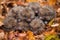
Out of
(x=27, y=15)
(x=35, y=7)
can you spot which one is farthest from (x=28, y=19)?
(x=35, y=7)

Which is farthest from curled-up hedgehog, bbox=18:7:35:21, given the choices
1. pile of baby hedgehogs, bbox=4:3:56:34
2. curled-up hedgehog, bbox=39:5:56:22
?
curled-up hedgehog, bbox=39:5:56:22

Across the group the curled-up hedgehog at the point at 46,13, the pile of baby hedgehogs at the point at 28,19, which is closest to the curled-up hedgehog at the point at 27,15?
the pile of baby hedgehogs at the point at 28,19

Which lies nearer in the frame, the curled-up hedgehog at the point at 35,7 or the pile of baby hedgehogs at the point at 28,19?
the pile of baby hedgehogs at the point at 28,19

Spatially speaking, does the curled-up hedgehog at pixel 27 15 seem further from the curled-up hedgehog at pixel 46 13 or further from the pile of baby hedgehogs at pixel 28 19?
the curled-up hedgehog at pixel 46 13

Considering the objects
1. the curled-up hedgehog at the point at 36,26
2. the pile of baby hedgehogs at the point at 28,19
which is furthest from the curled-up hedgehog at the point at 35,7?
the curled-up hedgehog at the point at 36,26

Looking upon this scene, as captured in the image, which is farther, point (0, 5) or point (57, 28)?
point (0, 5)

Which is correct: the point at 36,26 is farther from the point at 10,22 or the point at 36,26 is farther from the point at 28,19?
the point at 10,22

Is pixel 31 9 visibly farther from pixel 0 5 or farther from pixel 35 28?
pixel 0 5

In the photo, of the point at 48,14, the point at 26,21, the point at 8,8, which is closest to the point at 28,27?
the point at 26,21

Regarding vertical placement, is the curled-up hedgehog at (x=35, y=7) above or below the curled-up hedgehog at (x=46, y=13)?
above

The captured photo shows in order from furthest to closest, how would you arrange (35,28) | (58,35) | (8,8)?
(8,8), (35,28), (58,35)
